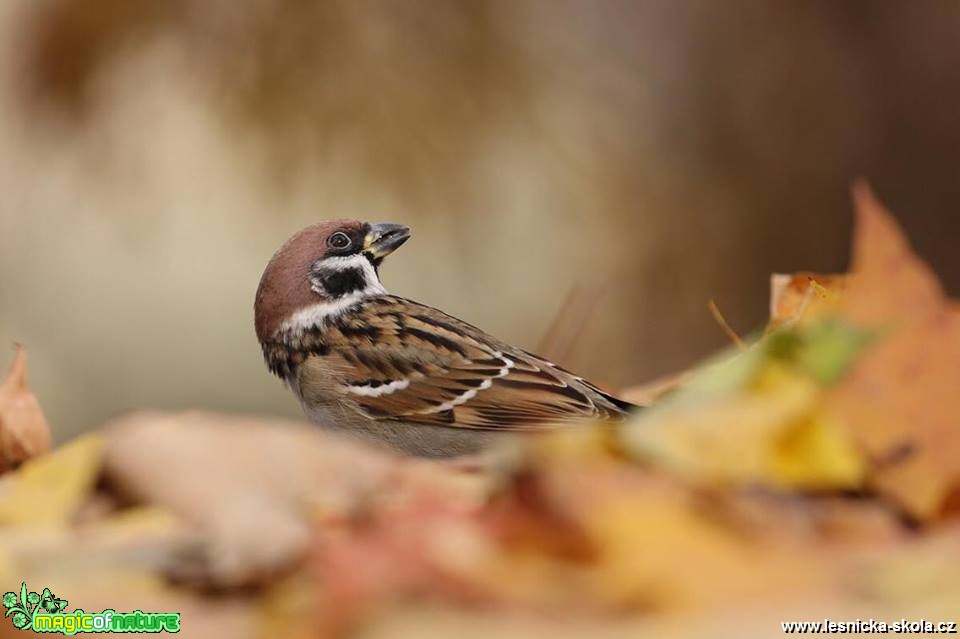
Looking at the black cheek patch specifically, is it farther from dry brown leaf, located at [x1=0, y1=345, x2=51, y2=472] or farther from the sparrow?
dry brown leaf, located at [x1=0, y1=345, x2=51, y2=472]

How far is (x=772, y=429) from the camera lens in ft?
2.70

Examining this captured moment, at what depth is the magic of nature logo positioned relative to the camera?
2.56ft

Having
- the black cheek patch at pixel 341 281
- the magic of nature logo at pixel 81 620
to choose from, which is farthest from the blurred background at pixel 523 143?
the magic of nature logo at pixel 81 620

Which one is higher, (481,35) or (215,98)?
(481,35)

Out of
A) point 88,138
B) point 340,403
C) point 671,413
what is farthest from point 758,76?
point 671,413

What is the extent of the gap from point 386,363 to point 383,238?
1.16ft

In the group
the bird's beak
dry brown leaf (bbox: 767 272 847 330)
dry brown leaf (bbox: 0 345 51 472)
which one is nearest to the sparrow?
the bird's beak

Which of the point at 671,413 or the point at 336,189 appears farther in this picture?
the point at 336,189

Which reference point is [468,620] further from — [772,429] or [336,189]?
[336,189]

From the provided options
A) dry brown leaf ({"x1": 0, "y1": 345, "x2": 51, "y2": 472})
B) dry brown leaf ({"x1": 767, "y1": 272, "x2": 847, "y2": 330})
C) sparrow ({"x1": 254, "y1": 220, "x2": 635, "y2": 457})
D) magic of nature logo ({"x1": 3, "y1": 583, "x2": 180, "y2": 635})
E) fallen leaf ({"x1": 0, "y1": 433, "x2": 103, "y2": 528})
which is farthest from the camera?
sparrow ({"x1": 254, "y1": 220, "x2": 635, "y2": 457})

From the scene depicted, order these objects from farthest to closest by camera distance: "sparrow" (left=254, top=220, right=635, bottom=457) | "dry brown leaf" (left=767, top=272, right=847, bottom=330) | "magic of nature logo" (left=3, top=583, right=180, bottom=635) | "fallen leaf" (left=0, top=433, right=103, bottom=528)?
"sparrow" (left=254, top=220, right=635, bottom=457) < "dry brown leaf" (left=767, top=272, right=847, bottom=330) < "fallen leaf" (left=0, top=433, right=103, bottom=528) < "magic of nature logo" (left=3, top=583, right=180, bottom=635)

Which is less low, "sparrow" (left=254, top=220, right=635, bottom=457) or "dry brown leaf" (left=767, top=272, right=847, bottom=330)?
"sparrow" (left=254, top=220, right=635, bottom=457)

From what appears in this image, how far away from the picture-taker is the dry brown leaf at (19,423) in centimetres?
120

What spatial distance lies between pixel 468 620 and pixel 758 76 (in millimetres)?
4344
